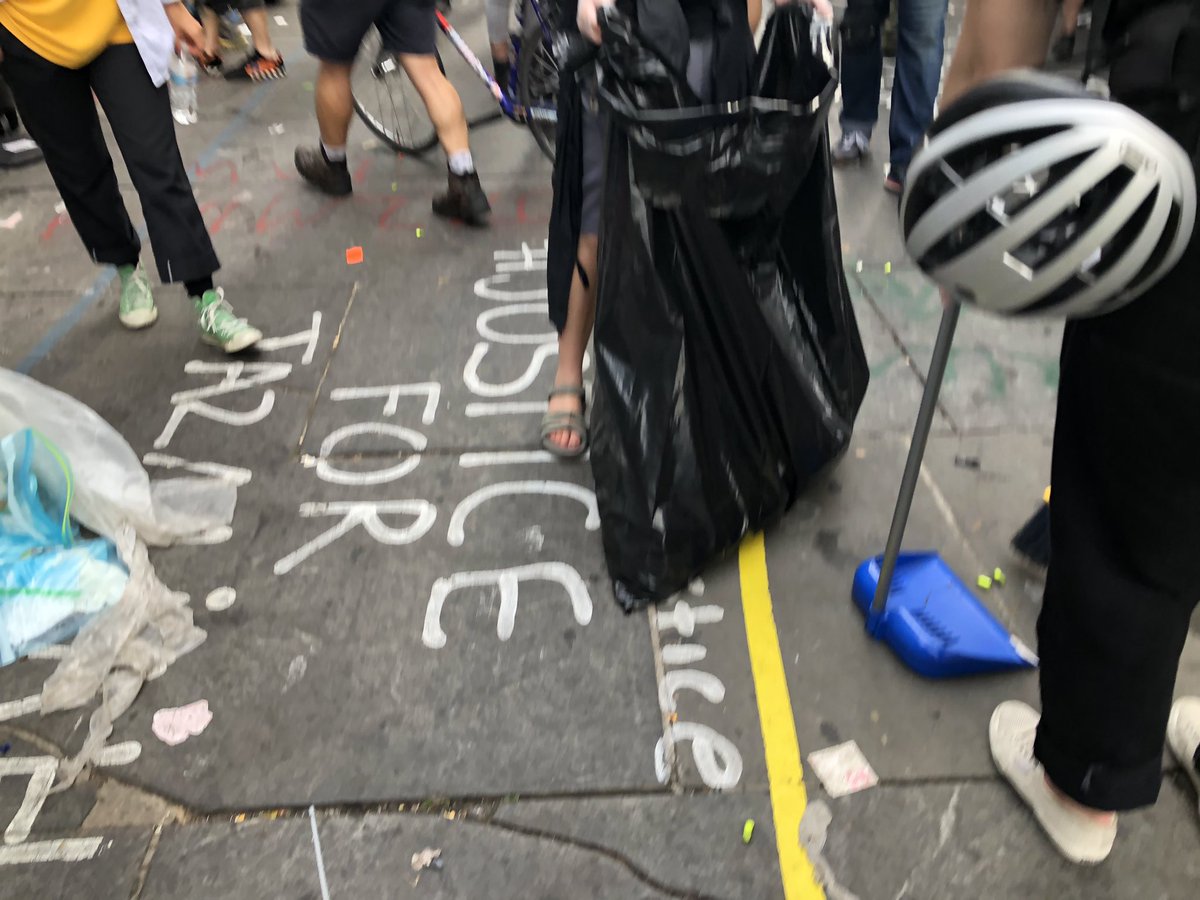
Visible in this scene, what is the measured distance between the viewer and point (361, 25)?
3.52 m

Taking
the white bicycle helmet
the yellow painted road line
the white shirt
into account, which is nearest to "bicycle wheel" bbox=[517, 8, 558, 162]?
the white shirt

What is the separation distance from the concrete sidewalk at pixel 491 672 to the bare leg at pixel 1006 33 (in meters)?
1.22

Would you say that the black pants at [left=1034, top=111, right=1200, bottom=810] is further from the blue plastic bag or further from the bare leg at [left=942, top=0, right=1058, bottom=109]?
the blue plastic bag

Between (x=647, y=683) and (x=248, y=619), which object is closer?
(x=647, y=683)

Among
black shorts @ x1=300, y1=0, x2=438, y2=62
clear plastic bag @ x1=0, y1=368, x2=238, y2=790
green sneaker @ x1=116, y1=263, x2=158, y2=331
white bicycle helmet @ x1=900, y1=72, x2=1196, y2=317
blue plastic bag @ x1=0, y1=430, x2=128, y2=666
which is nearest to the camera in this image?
white bicycle helmet @ x1=900, y1=72, x2=1196, y2=317

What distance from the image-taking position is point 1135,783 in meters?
1.41

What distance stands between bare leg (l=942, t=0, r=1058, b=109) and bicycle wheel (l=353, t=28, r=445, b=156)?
3.61 metres

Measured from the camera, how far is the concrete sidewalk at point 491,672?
1.60 meters

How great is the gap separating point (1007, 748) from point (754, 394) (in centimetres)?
90

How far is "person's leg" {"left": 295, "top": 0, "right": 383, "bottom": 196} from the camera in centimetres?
349

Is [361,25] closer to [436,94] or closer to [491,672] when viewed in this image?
[436,94]

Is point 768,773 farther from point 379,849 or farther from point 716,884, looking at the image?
point 379,849

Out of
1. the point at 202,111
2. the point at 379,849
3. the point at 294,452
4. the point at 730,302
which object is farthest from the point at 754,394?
the point at 202,111

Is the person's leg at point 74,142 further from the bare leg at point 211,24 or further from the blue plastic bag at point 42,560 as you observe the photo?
the bare leg at point 211,24
